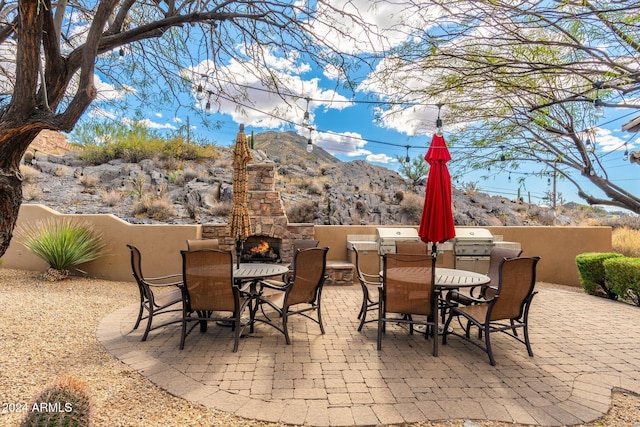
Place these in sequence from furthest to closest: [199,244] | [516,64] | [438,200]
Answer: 1. [199,244]
2. [438,200]
3. [516,64]

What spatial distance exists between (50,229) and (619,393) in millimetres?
9152

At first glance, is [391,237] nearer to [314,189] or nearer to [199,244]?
[199,244]

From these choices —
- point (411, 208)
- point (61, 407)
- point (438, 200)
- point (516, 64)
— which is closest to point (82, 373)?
point (61, 407)

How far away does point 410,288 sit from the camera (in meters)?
3.75

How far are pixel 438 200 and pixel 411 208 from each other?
1072cm

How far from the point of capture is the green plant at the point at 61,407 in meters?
1.64

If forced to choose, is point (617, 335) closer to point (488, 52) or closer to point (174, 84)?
point (488, 52)

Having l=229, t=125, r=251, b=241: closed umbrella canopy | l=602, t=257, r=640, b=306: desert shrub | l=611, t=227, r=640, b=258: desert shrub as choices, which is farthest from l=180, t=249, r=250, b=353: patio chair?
l=611, t=227, r=640, b=258: desert shrub

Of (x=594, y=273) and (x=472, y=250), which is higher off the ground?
(x=472, y=250)

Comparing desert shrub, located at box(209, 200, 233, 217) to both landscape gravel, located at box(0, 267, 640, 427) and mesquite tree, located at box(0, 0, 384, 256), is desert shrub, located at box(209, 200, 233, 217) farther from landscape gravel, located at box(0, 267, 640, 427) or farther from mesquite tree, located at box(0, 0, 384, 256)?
mesquite tree, located at box(0, 0, 384, 256)

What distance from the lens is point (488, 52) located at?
4195 mm

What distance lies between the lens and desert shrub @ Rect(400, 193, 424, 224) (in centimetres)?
1480

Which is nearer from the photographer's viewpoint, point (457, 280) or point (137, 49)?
point (457, 280)

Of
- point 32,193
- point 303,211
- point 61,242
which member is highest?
point 32,193
